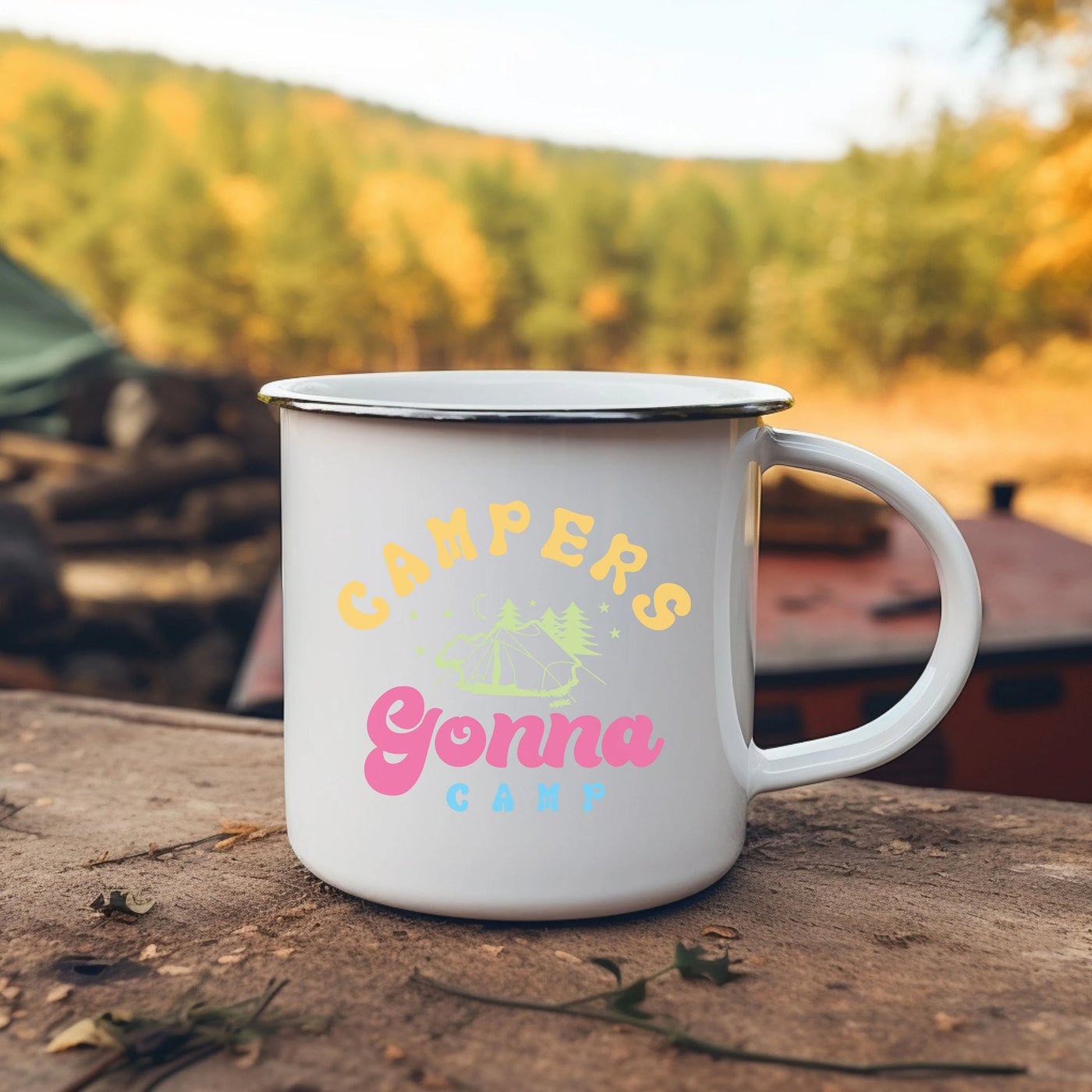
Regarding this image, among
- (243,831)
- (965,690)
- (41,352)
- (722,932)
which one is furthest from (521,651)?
(41,352)

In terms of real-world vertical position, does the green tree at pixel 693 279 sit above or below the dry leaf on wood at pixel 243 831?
above

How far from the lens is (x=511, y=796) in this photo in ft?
2.10

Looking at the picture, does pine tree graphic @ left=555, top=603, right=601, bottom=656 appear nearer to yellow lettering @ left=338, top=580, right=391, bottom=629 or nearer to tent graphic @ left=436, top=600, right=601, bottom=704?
tent graphic @ left=436, top=600, right=601, bottom=704

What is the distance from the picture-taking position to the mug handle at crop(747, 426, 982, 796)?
675mm

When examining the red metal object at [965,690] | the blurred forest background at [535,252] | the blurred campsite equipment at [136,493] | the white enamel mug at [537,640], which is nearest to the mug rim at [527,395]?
the white enamel mug at [537,640]

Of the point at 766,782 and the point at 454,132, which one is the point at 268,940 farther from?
the point at 454,132

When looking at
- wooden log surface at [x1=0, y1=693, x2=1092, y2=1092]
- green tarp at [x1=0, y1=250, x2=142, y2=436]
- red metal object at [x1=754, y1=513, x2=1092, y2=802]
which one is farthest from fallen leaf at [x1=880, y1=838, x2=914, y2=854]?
green tarp at [x1=0, y1=250, x2=142, y2=436]

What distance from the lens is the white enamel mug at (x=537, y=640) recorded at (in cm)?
62

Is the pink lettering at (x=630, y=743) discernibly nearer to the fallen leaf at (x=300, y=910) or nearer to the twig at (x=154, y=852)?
the fallen leaf at (x=300, y=910)

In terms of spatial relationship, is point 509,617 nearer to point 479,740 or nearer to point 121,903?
point 479,740

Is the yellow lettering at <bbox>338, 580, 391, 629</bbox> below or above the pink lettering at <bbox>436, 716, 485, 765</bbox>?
above

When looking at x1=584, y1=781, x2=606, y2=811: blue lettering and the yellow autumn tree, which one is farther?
the yellow autumn tree

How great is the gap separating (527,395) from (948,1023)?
0.50 m

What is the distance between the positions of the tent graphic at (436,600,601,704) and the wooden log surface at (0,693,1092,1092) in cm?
15
